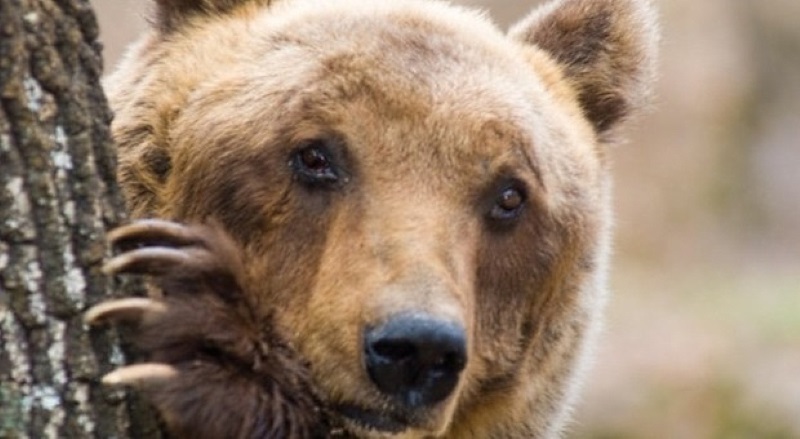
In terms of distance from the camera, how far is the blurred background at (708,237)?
12539mm

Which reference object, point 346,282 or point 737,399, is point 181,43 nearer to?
point 346,282

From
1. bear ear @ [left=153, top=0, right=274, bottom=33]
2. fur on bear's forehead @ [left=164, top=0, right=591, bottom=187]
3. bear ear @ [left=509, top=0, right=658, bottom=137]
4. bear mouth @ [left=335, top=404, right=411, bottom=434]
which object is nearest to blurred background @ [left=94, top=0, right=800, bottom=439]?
bear ear @ [left=509, top=0, right=658, bottom=137]

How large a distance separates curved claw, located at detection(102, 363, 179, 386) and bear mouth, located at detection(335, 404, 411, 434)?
0.68 m

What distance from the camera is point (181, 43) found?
5191mm

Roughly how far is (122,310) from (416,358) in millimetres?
808

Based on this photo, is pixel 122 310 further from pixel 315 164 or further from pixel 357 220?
pixel 315 164

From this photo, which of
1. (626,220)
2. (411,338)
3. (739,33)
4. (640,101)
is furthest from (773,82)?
(411,338)

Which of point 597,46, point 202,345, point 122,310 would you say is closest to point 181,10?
point 597,46

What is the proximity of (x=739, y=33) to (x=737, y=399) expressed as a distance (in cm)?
551

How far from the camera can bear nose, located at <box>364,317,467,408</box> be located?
3.94 metres

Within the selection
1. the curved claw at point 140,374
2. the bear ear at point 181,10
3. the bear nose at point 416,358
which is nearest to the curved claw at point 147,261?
the curved claw at point 140,374

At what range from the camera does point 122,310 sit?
355cm

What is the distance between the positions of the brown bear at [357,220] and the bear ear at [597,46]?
0.09m

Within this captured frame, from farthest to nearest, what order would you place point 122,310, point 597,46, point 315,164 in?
point 597,46
point 315,164
point 122,310
